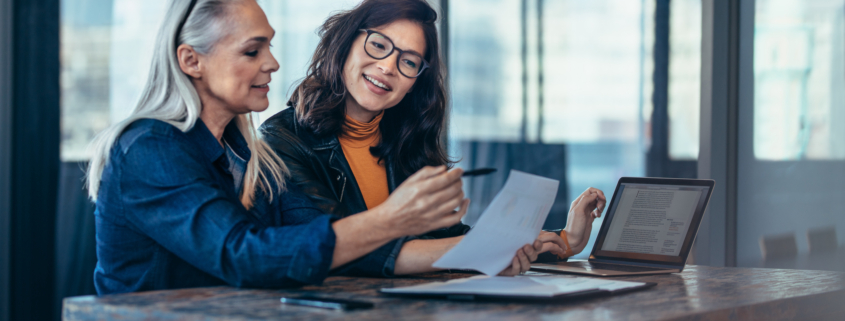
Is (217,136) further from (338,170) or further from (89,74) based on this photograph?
(89,74)

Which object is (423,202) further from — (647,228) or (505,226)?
(647,228)

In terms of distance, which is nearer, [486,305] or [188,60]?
[486,305]

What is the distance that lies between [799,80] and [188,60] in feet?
7.79

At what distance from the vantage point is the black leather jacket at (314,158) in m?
1.59

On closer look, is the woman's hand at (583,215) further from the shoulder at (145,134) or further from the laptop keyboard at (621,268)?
the shoulder at (145,134)

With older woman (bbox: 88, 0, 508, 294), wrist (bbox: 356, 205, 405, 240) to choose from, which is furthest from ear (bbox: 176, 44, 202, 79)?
wrist (bbox: 356, 205, 405, 240)

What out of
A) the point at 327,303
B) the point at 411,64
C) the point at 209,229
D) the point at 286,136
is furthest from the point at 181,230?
the point at 411,64

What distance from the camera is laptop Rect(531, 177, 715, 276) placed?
1.49 meters

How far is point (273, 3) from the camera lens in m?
2.96

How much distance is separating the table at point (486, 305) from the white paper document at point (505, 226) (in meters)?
0.11

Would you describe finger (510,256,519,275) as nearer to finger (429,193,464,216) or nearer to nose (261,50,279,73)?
finger (429,193,464,216)

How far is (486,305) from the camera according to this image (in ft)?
3.24

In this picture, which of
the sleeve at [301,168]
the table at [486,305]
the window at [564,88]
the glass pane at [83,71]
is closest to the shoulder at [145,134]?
the table at [486,305]

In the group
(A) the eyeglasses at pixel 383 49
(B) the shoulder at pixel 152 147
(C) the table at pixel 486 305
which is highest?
(A) the eyeglasses at pixel 383 49
